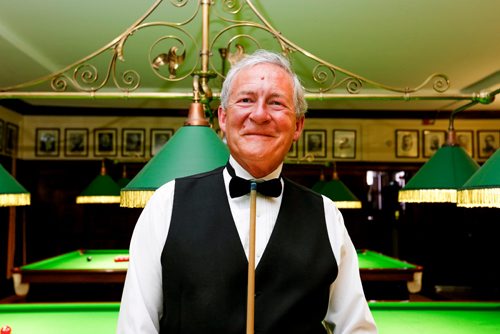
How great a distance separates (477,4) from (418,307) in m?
2.17

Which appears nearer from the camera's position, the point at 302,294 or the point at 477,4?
the point at 302,294

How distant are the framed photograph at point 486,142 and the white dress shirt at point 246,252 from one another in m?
7.28

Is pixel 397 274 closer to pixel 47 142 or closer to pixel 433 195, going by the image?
pixel 433 195

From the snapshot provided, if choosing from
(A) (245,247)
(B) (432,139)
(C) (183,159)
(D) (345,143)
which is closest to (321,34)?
(C) (183,159)

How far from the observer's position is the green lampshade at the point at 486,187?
2070mm

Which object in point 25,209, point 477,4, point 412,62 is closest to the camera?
point 477,4

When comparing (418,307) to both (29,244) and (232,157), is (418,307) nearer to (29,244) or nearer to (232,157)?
(232,157)

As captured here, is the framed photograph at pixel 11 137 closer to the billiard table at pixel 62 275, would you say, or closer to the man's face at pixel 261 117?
the billiard table at pixel 62 275

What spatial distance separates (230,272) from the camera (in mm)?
1353

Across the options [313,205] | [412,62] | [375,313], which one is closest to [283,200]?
[313,205]

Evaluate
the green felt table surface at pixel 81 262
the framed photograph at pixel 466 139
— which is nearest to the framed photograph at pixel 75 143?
the green felt table surface at pixel 81 262

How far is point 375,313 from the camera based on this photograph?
2.81 m

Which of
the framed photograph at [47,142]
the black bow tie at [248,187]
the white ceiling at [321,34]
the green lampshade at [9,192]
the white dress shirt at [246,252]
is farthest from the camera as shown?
the framed photograph at [47,142]

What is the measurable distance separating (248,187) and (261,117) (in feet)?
0.68
